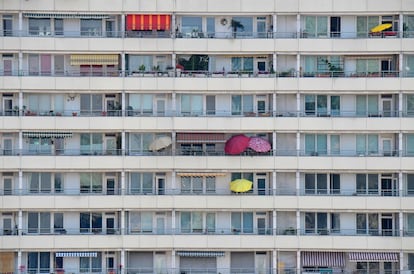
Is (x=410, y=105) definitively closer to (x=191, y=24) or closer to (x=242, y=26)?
(x=242, y=26)

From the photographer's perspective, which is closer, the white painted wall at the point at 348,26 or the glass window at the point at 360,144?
the glass window at the point at 360,144

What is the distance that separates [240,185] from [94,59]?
11508 mm

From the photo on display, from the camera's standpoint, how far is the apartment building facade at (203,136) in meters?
60.2

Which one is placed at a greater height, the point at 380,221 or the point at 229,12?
the point at 229,12

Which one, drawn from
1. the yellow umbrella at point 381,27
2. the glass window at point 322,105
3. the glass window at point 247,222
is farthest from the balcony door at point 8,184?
the yellow umbrella at point 381,27

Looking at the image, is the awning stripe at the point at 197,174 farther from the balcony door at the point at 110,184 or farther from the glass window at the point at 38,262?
the glass window at the point at 38,262

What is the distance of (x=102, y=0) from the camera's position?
6075 centimetres

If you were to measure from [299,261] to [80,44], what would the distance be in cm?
1825

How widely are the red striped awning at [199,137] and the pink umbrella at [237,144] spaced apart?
692mm

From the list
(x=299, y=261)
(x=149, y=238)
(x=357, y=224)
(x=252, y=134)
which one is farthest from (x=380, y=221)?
(x=149, y=238)

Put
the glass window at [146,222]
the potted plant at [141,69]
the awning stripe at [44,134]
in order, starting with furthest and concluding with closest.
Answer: the potted plant at [141,69], the glass window at [146,222], the awning stripe at [44,134]

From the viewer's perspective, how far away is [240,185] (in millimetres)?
60031

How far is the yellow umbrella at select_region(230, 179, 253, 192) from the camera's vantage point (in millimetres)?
60000

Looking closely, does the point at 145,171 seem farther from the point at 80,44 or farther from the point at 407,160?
the point at 407,160
